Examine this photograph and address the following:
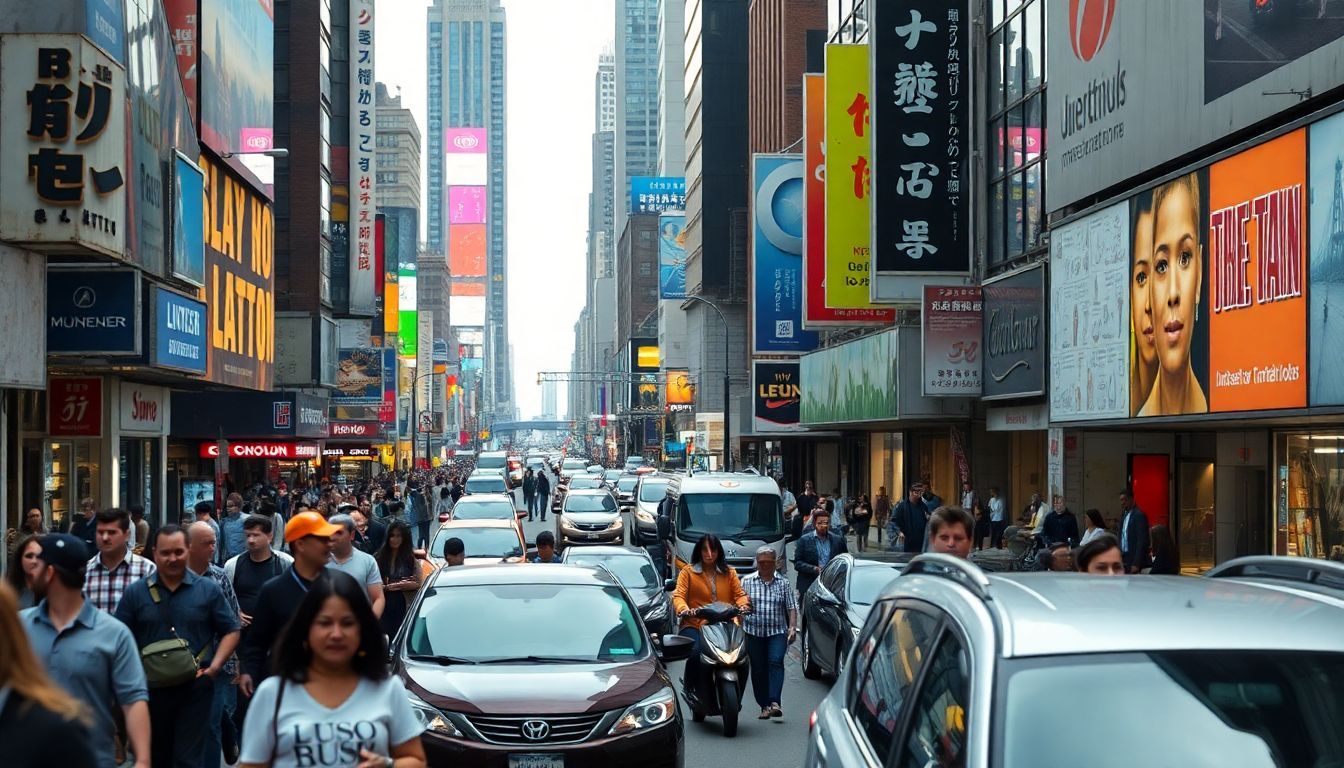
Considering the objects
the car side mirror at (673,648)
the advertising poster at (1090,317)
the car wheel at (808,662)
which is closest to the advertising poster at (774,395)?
the advertising poster at (1090,317)

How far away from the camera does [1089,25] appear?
26.0 metres

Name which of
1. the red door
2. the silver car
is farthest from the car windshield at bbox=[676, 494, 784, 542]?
the silver car

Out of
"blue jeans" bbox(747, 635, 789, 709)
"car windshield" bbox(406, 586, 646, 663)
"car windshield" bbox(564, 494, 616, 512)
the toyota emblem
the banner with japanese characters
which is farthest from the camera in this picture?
"car windshield" bbox(564, 494, 616, 512)

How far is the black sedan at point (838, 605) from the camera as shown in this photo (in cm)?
1457

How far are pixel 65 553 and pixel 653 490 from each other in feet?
102

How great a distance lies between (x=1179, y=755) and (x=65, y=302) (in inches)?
902

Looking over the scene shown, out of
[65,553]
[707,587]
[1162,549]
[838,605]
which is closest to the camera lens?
[65,553]

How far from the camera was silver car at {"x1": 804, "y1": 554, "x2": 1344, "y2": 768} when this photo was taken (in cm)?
426

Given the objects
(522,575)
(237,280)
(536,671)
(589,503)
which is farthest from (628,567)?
(237,280)

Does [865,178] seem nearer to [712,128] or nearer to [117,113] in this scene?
[117,113]

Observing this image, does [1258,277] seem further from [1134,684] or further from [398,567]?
[1134,684]

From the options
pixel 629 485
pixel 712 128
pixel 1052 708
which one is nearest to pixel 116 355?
pixel 1052 708

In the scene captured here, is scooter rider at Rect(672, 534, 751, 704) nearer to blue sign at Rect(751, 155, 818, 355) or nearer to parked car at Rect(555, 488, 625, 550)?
parked car at Rect(555, 488, 625, 550)

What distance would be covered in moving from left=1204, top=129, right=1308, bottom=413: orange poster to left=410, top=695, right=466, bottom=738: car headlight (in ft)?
41.6
